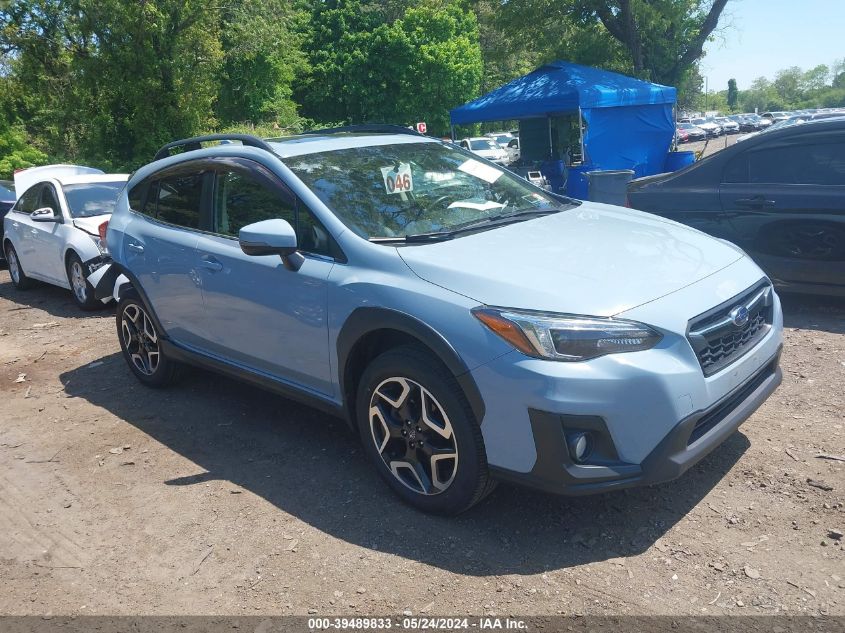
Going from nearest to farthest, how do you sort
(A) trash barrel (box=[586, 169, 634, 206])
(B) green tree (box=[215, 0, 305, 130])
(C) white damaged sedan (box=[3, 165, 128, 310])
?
1. (A) trash barrel (box=[586, 169, 634, 206])
2. (C) white damaged sedan (box=[3, 165, 128, 310])
3. (B) green tree (box=[215, 0, 305, 130])

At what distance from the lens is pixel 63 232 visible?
886cm

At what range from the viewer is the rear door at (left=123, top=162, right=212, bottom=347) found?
484 centimetres

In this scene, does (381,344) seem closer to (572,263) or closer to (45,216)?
(572,263)

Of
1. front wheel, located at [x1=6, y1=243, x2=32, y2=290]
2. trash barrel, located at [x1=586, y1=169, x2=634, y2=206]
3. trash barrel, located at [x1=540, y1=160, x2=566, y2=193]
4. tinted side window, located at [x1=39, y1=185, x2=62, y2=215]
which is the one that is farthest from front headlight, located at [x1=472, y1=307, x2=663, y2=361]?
trash barrel, located at [x1=540, y1=160, x2=566, y2=193]

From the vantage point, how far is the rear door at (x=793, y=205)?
19.5 feet

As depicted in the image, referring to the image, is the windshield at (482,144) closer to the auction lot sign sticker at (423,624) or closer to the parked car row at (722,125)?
the parked car row at (722,125)

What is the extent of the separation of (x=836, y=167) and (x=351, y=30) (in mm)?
37806

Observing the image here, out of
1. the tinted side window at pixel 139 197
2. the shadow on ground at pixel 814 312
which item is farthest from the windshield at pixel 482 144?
the tinted side window at pixel 139 197

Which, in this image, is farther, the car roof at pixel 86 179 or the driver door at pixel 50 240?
the car roof at pixel 86 179

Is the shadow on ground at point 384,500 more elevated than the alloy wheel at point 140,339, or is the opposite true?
the alloy wheel at point 140,339

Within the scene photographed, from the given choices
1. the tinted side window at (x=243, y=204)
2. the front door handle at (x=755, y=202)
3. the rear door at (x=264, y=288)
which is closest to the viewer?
the rear door at (x=264, y=288)

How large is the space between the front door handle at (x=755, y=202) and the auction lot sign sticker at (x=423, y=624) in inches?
167

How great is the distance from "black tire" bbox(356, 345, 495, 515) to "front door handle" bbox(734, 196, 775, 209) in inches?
160

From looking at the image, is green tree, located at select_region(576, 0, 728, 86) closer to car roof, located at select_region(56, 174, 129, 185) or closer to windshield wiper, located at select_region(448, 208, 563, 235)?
car roof, located at select_region(56, 174, 129, 185)
